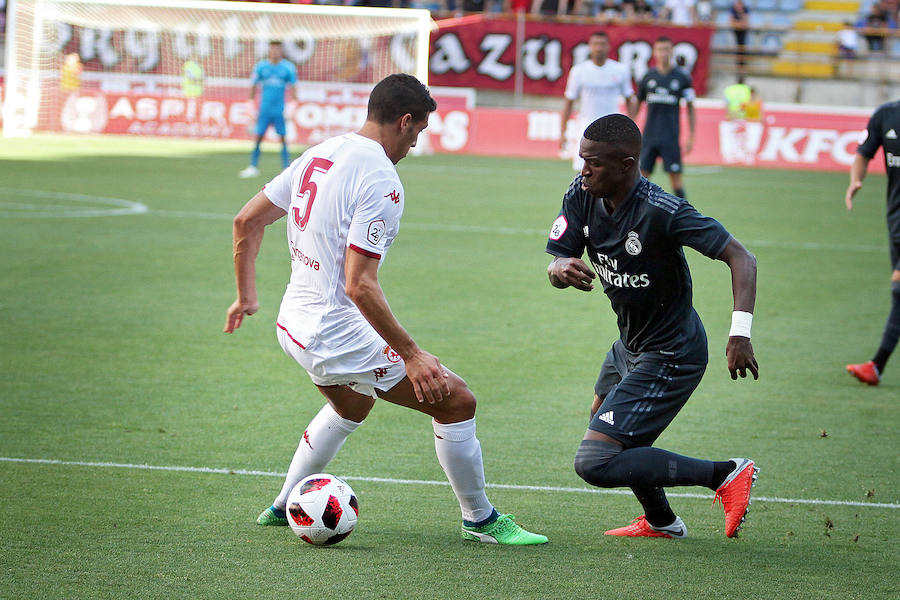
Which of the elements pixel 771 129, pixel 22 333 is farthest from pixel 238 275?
pixel 771 129

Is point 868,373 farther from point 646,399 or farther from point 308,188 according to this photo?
point 308,188

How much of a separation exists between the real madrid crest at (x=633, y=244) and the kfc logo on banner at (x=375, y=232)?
3.08ft

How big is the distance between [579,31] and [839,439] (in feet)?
84.9

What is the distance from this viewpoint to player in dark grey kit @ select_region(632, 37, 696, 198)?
15570mm

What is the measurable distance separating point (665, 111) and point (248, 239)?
39.7 ft

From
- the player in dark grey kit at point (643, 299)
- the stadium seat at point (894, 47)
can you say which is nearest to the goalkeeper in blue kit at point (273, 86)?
the player in dark grey kit at point (643, 299)

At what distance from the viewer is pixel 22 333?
26.3 ft

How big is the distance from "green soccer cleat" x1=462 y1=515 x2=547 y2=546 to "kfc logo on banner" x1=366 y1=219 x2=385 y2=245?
128 centimetres

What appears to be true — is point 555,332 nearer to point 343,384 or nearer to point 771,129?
point 343,384

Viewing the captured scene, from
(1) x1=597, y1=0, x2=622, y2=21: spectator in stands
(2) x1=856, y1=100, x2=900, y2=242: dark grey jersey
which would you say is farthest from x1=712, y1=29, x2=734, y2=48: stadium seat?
Result: (2) x1=856, y1=100, x2=900, y2=242: dark grey jersey

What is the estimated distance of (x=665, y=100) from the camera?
15633 mm

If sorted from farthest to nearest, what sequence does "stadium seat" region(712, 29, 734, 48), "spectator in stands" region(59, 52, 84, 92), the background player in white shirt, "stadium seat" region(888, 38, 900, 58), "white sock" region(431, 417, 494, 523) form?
1. "stadium seat" region(712, 29, 734, 48)
2. "stadium seat" region(888, 38, 900, 58)
3. "spectator in stands" region(59, 52, 84, 92)
4. the background player in white shirt
5. "white sock" region(431, 417, 494, 523)

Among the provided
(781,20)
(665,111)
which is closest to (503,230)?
(665,111)

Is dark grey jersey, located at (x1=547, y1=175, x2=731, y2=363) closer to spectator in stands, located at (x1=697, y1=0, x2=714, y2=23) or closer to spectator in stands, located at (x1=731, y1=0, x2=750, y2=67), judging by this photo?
spectator in stands, located at (x1=731, y1=0, x2=750, y2=67)
